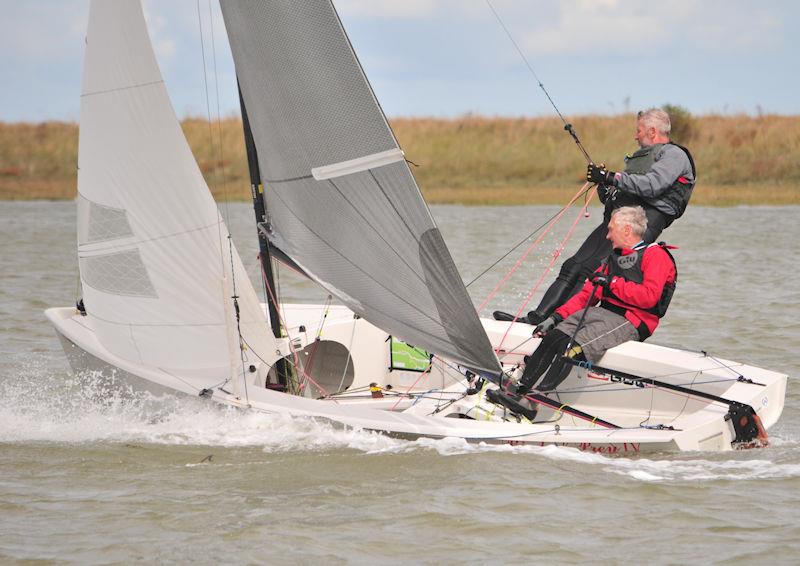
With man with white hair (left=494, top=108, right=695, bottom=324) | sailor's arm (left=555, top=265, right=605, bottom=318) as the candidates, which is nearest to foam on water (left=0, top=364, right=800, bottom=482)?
sailor's arm (left=555, top=265, right=605, bottom=318)

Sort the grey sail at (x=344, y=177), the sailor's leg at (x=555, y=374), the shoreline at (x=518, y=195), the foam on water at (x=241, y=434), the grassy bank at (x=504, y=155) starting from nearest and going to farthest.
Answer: the foam on water at (x=241, y=434), the grey sail at (x=344, y=177), the sailor's leg at (x=555, y=374), the shoreline at (x=518, y=195), the grassy bank at (x=504, y=155)

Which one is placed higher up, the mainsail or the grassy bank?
the grassy bank

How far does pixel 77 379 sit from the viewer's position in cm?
774

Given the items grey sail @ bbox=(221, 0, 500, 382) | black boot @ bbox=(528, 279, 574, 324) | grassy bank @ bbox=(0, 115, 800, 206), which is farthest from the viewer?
grassy bank @ bbox=(0, 115, 800, 206)

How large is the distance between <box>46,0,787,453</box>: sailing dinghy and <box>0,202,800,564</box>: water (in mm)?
153

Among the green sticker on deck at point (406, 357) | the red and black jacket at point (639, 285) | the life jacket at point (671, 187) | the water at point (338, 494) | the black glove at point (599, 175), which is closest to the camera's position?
the water at point (338, 494)

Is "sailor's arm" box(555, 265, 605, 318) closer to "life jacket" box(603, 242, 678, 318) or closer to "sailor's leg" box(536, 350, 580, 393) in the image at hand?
"life jacket" box(603, 242, 678, 318)

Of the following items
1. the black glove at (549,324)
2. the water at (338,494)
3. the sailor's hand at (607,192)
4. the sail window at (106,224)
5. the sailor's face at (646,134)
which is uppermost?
the sailor's face at (646,134)

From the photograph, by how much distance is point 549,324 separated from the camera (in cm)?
702

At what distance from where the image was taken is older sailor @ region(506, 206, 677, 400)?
6.73m

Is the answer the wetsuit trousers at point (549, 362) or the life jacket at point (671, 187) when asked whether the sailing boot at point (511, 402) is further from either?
the life jacket at point (671, 187)

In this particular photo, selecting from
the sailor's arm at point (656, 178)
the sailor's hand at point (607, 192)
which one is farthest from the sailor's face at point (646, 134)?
the sailor's hand at point (607, 192)

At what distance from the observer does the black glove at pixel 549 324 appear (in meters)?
7.01

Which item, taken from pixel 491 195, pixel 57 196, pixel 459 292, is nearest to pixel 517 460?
pixel 459 292
